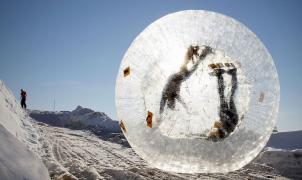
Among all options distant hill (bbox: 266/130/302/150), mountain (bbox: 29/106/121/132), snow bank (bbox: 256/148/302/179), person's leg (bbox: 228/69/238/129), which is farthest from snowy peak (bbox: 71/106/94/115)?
person's leg (bbox: 228/69/238/129)

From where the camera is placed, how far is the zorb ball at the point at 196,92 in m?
4.61

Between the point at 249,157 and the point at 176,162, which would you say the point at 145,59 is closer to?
the point at 176,162

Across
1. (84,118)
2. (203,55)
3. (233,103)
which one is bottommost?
(84,118)

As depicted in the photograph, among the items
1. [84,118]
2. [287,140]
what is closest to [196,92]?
[287,140]

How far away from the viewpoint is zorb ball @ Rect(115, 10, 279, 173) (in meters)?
4.61

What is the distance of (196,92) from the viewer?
4.56 meters

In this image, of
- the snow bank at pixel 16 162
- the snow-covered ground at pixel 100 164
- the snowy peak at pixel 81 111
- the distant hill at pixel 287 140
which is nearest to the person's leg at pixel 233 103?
the snow bank at pixel 16 162

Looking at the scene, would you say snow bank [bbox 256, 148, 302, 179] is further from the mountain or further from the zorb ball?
the mountain

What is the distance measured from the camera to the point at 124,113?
4922 mm

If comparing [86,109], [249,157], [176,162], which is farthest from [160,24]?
[86,109]

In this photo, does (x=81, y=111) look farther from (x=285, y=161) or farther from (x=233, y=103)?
(x=233, y=103)

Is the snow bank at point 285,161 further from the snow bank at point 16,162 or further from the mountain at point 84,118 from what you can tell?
the mountain at point 84,118

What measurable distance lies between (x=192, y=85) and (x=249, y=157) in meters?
1.59

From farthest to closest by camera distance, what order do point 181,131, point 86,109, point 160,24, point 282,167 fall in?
point 86,109, point 282,167, point 160,24, point 181,131
